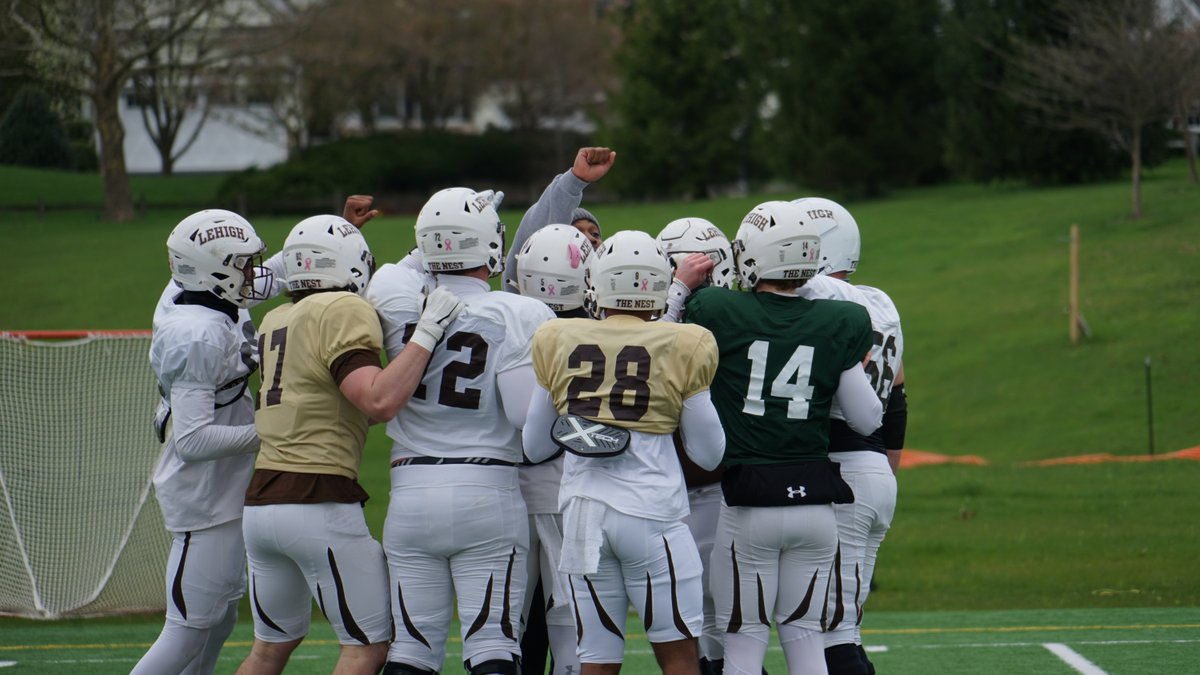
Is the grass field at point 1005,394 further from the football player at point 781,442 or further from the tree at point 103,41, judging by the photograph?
the football player at point 781,442

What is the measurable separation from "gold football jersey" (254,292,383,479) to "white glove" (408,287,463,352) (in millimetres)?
198

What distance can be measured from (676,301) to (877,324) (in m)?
0.89

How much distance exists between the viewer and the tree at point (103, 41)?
101 feet

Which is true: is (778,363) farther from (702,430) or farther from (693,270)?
(693,270)

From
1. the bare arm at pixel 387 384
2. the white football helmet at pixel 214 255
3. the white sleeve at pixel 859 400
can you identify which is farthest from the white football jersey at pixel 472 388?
the white sleeve at pixel 859 400

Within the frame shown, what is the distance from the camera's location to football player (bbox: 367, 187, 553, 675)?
5.06 metres

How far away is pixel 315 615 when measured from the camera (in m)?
11.4

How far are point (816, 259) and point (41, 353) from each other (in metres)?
6.94

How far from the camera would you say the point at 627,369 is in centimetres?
487

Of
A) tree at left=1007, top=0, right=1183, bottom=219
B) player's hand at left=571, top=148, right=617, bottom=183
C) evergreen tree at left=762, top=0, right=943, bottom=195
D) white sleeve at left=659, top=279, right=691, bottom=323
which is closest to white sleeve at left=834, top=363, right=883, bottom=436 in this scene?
white sleeve at left=659, top=279, right=691, bottom=323

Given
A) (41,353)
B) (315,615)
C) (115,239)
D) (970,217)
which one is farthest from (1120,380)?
(115,239)

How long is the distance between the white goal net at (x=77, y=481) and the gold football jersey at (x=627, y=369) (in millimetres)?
6117

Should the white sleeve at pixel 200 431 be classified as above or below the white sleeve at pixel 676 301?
below

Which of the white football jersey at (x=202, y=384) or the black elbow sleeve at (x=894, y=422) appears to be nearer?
the white football jersey at (x=202, y=384)
